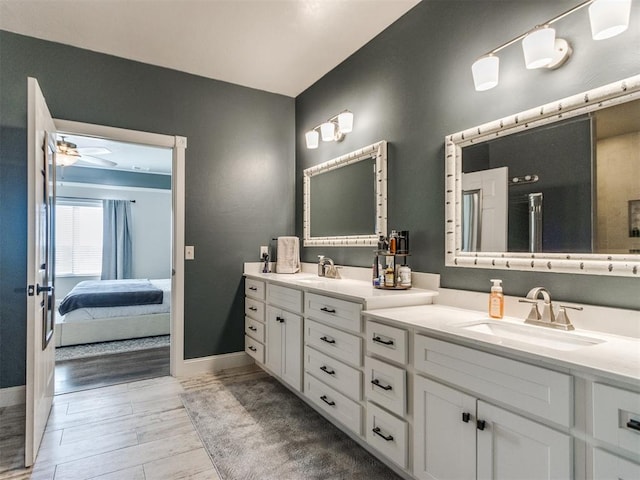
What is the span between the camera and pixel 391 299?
6.34ft

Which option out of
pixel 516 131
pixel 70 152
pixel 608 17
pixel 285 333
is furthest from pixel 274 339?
pixel 70 152

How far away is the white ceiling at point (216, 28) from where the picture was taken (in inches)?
92.2

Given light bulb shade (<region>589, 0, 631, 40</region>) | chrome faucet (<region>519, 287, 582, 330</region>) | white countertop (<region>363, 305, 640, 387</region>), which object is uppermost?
light bulb shade (<region>589, 0, 631, 40</region>)

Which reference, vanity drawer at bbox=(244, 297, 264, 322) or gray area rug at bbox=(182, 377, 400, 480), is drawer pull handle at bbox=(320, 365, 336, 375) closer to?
gray area rug at bbox=(182, 377, 400, 480)

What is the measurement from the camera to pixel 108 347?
13.1 ft

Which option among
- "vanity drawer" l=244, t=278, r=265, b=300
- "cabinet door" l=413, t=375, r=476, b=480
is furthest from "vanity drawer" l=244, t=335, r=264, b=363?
"cabinet door" l=413, t=375, r=476, b=480

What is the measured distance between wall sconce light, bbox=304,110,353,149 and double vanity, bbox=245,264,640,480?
131cm

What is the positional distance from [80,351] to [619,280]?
453cm

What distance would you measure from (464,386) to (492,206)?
95cm

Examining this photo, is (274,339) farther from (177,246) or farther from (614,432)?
(614,432)

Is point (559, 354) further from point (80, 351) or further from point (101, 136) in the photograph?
point (80, 351)

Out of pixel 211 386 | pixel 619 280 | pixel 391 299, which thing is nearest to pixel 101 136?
pixel 211 386

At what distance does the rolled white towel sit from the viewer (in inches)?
134

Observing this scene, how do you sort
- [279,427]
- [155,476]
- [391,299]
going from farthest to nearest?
[279,427]
[391,299]
[155,476]
